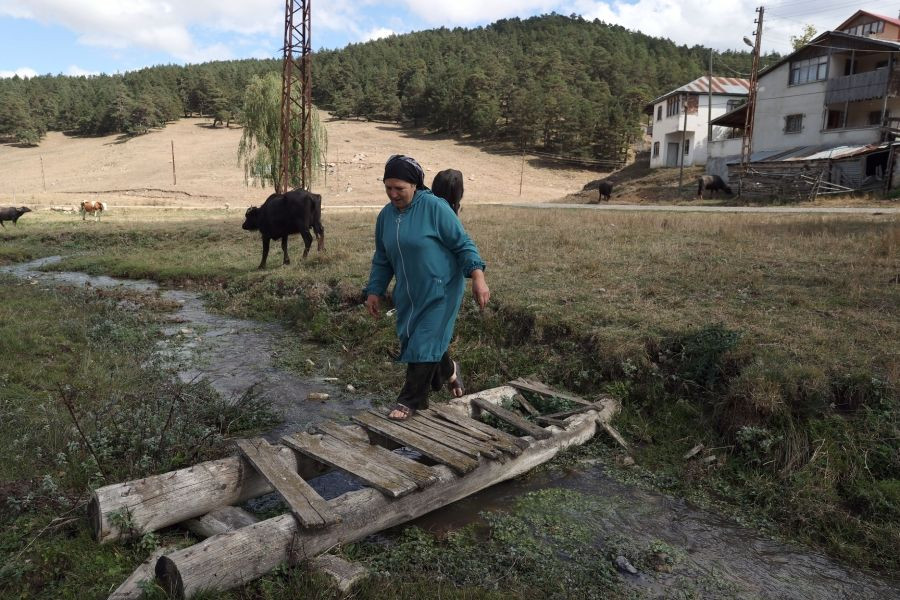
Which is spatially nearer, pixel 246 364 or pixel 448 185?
pixel 246 364

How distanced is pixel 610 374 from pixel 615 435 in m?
1.05

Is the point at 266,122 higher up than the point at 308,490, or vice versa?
the point at 266,122

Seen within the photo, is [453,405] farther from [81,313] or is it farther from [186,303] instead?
[186,303]

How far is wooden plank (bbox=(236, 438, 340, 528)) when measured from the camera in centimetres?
324

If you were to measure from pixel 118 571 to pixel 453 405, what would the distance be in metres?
2.70

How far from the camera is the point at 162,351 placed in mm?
7586

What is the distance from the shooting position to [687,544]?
148 inches

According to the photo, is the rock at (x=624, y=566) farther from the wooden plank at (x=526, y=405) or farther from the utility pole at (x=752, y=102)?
the utility pole at (x=752, y=102)

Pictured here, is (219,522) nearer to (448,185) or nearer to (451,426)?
(451,426)

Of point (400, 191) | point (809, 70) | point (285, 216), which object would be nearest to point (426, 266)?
point (400, 191)

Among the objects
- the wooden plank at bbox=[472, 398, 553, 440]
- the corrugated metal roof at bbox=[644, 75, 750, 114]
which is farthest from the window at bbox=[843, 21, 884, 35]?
the wooden plank at bbox=[472, 398, 553, 440]

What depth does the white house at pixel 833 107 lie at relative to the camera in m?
26.9

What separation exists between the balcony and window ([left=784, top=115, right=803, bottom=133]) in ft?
5.88

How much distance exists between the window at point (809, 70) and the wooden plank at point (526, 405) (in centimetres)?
3424
